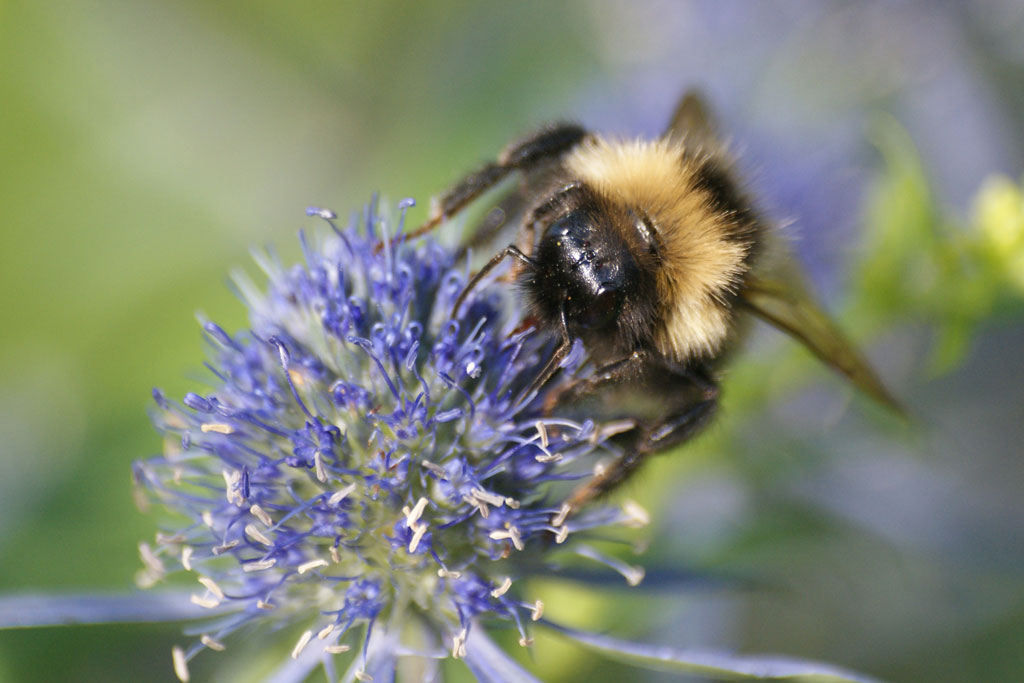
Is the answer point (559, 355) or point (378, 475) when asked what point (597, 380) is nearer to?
point (559, 355)

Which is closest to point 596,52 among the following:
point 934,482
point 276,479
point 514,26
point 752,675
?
point 514,26

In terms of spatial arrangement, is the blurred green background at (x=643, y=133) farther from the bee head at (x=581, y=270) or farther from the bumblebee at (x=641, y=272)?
the bee head at (x=581, y=270)

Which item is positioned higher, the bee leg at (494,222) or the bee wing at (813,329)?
the bee leg at (494,222)

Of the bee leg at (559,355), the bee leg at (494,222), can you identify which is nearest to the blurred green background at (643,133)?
the bee leg at (559,355)

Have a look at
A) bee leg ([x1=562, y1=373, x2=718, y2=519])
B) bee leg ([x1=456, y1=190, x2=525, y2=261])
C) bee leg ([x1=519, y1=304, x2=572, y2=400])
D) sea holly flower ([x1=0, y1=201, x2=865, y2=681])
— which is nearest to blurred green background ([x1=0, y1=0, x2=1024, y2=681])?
bee leg ([x1=562, y1=373, x2=718, y2=519])

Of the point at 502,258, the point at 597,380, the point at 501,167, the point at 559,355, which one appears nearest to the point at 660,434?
the point at 597,380

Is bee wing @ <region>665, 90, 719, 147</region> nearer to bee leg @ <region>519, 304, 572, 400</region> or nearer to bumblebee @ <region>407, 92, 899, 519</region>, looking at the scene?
bumblebee @ <region>407, 92, 899, 519</region>
